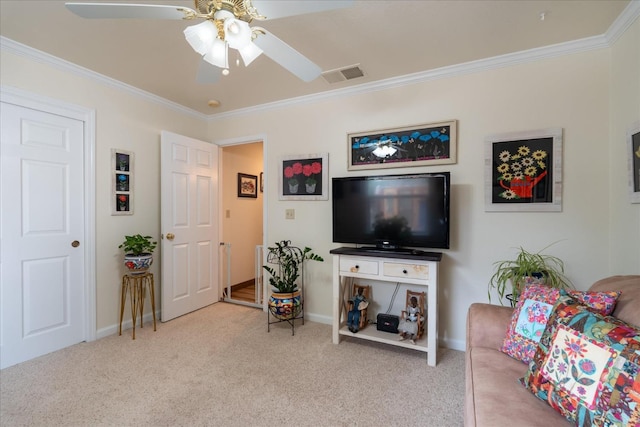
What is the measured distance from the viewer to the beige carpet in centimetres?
171

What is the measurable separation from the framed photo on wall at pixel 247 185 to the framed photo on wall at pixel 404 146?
221 cm

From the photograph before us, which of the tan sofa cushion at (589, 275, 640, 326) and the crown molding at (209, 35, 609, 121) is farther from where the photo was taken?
the crown molding at (209, 35, 609, 121)

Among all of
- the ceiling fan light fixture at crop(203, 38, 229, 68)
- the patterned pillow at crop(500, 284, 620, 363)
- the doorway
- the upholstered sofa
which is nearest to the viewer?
the upholstered sofa

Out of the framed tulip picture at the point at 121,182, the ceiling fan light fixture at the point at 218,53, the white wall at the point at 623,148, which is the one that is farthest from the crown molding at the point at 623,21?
the framed tulip picture at the point at 121,182

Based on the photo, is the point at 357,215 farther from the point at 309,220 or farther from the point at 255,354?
the point at 255,354

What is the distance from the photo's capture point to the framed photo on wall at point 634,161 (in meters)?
1.77

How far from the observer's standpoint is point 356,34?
2.10 m

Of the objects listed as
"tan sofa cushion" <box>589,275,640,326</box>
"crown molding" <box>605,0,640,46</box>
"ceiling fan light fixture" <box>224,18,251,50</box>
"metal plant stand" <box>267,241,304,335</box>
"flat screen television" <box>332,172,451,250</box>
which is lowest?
"metal plant stand" <box>267,241,304,335</box>

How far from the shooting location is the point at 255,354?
2.46 metres

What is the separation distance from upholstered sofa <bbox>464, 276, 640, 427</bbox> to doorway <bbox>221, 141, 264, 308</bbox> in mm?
2764

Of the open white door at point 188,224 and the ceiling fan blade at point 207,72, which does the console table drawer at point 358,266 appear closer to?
the ceiling fan blade at point 207,72

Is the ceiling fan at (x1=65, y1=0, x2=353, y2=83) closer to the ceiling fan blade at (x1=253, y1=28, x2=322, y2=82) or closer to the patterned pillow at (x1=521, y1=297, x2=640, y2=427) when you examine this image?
the ceiling fan blade at (x1=253, y1=28, x2=322, y2=82)

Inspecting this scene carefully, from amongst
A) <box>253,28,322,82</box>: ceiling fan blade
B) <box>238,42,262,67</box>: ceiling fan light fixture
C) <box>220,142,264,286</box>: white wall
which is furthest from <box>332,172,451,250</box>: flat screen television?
<box>220,142,264,286</box>: white wall

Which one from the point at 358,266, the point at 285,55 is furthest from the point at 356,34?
the point at 358,266
